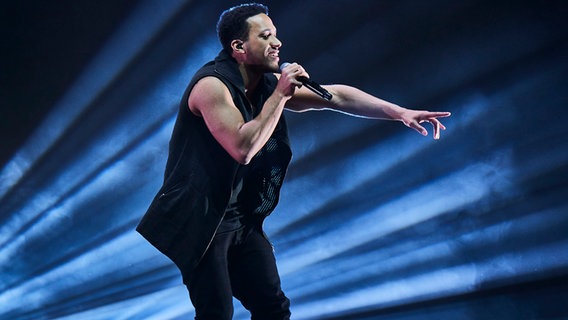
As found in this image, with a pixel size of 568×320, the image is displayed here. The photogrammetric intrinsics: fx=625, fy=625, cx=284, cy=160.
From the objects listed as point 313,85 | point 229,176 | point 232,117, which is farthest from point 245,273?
point 313,85

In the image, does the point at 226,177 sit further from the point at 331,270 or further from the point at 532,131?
the point at 532,131

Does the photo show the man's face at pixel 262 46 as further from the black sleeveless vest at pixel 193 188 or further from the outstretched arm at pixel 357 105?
the outstretched arm at pixel 357 105

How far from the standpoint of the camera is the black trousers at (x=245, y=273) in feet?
6.11

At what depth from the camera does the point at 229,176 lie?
1.86m

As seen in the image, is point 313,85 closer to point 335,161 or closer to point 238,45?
point 238,45

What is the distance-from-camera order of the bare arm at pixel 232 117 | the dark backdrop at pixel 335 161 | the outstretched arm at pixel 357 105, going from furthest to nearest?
the dark backdrop at pixel 335 161, the outstretched arm at pixel 357 105, the bare arm at pixel 232 117

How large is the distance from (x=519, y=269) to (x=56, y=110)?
2602 millimetres

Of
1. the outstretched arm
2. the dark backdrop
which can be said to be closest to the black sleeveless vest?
the outstretched arm

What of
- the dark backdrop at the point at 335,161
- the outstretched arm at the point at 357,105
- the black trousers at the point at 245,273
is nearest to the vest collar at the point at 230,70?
the outstretched arm at the point at 357,105

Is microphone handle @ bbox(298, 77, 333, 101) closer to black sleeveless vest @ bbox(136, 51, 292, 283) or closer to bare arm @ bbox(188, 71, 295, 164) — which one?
bare arm @ bbox(188, 71, 295, 164)

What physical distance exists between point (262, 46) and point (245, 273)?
741mm

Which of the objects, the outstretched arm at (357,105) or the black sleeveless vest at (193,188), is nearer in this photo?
the black sleeveless vest at (193,188)

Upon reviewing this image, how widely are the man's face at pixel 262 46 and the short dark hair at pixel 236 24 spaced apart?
0.03 m

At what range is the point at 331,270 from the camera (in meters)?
3.44
